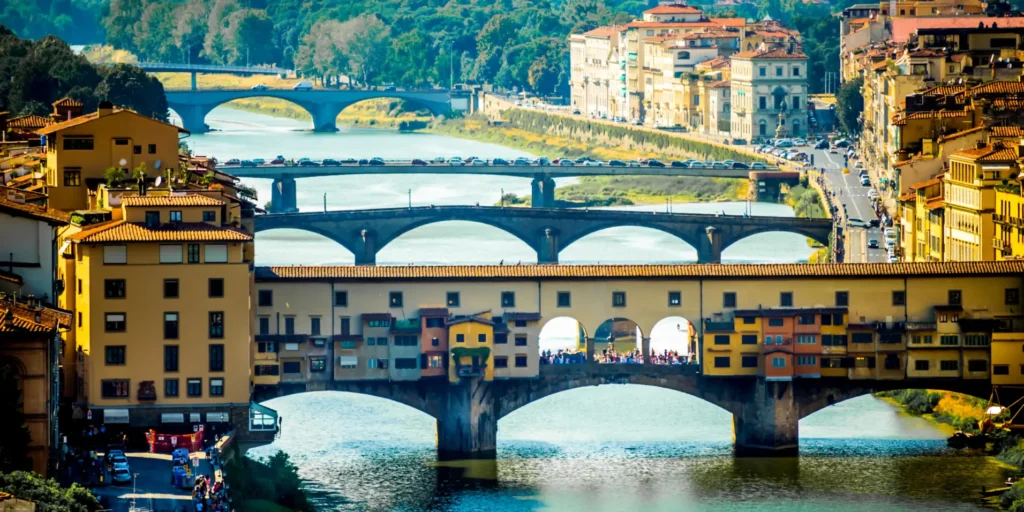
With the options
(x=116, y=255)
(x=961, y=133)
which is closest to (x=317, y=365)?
(x=116, y=255)

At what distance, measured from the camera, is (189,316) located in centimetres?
5638

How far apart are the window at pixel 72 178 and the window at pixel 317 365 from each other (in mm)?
7532

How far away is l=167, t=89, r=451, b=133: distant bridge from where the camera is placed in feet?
493

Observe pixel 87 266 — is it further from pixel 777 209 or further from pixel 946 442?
pixel 777 209

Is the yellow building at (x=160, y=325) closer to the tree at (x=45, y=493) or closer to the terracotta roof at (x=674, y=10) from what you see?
the tree at (x=45, y=493)

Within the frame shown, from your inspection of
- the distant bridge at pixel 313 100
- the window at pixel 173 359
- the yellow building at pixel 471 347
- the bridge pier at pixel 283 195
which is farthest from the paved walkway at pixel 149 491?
the distant bridge at pixel 313 100

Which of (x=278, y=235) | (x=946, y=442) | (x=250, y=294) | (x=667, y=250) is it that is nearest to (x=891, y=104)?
(x=667, y=250)

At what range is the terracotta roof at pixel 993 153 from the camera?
7125cm

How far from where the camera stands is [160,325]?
56.3 meters

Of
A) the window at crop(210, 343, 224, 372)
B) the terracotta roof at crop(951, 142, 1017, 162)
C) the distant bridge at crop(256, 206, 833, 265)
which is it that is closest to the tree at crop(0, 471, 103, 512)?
the window at crop(210, 343, 224, 372)

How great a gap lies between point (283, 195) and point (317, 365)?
50354 mm

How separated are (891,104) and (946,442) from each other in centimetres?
3796

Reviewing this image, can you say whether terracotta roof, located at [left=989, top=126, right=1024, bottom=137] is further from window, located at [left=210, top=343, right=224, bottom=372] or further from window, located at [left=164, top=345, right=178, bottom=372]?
window, located at [left=164, top=345, right=178, bottom=372]

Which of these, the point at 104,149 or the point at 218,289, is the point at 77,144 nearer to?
the point at 104,149
